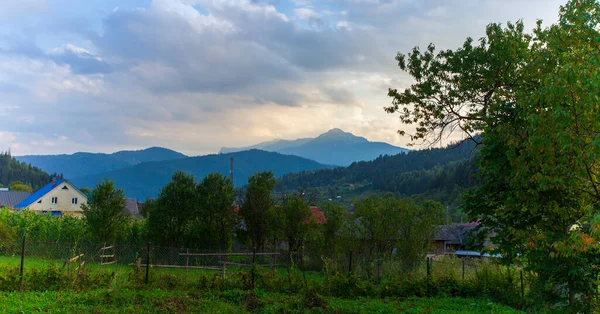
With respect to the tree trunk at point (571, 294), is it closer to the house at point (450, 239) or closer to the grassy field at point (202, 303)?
the grassy field at point (202, 303)

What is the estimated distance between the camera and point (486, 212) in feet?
30.9

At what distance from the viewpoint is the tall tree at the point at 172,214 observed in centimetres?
3105

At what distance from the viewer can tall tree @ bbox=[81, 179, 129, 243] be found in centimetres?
2964

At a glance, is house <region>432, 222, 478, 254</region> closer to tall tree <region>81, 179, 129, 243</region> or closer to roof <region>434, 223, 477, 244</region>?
roof <region>434, 223, 477, 244</region>

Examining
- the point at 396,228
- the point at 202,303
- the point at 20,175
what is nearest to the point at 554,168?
the point at 202,303

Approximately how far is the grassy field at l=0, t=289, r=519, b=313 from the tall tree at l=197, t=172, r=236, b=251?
1954 cm

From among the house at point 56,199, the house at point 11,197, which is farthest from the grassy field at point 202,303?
the house at point 11,197

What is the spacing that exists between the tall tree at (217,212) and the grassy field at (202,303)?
19.5 m

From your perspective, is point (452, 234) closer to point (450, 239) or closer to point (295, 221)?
point (450, 239)

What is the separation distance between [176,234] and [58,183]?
50983 millimetres

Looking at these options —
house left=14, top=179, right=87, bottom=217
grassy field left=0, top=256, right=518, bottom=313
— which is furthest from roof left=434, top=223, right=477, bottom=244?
house left=14, top=179, right=87, bottom=217

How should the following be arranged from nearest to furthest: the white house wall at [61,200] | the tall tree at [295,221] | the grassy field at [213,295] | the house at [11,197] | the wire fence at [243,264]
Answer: the grassy field at [213,295] < the wire fence at [243,264] < the tall tree at [295,221] < the white house wall at [61,200] < the house at [11,197]

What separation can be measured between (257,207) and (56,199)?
53732 mm

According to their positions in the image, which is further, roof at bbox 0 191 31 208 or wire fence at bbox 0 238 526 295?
roof at bbox 0 191 31 208
